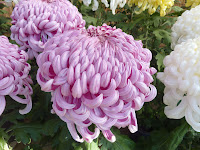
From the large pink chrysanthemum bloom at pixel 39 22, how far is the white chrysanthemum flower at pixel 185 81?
265 mm

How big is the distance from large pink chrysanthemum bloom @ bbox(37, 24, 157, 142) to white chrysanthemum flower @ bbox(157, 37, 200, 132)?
0.10 m

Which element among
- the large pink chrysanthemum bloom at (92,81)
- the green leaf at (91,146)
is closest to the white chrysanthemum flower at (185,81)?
the large pink chrysanthemum bloom at (92,81)

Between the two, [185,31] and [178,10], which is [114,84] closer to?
[185,31]

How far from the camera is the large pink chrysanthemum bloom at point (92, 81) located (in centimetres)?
35

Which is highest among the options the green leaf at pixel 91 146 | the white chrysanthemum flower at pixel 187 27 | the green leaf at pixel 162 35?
the white chrysanthemum flower at pixel 187 27

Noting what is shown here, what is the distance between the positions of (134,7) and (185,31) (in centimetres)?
50

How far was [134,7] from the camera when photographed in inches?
42.9

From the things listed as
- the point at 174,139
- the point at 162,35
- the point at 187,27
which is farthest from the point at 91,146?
the point at 162,35

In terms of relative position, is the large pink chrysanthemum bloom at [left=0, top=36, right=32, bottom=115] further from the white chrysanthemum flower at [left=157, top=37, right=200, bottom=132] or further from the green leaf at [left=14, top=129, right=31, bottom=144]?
the white chrysanthemum flower at [left=157, top=37, right=200, bottom=132]

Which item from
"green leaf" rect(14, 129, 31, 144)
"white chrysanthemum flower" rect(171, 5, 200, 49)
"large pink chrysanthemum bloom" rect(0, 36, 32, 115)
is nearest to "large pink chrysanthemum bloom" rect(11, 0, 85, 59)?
"large pink chrysanthemum bloom" rect(0, 36, 32, 115)

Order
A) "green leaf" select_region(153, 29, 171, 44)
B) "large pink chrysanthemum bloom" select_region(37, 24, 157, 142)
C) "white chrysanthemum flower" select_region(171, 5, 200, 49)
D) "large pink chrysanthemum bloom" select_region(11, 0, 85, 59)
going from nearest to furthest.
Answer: "large pink chrysanthemum bloom" select_region(37, 24, 157, 142) < "large pink chrysanthemum bloom" select_region(11, 0, 85, 59) < "white chrysanthemum flower" select_region(171, 5, 200, 49) < "green leaf" select_region(153, 29, 171, 44)

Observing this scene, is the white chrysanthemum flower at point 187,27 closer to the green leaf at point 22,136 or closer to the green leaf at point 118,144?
the green leaf at point 118,144

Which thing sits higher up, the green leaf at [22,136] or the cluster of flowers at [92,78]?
the cluster of flowers at [92,78]

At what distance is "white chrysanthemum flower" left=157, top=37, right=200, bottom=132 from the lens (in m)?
0.44
